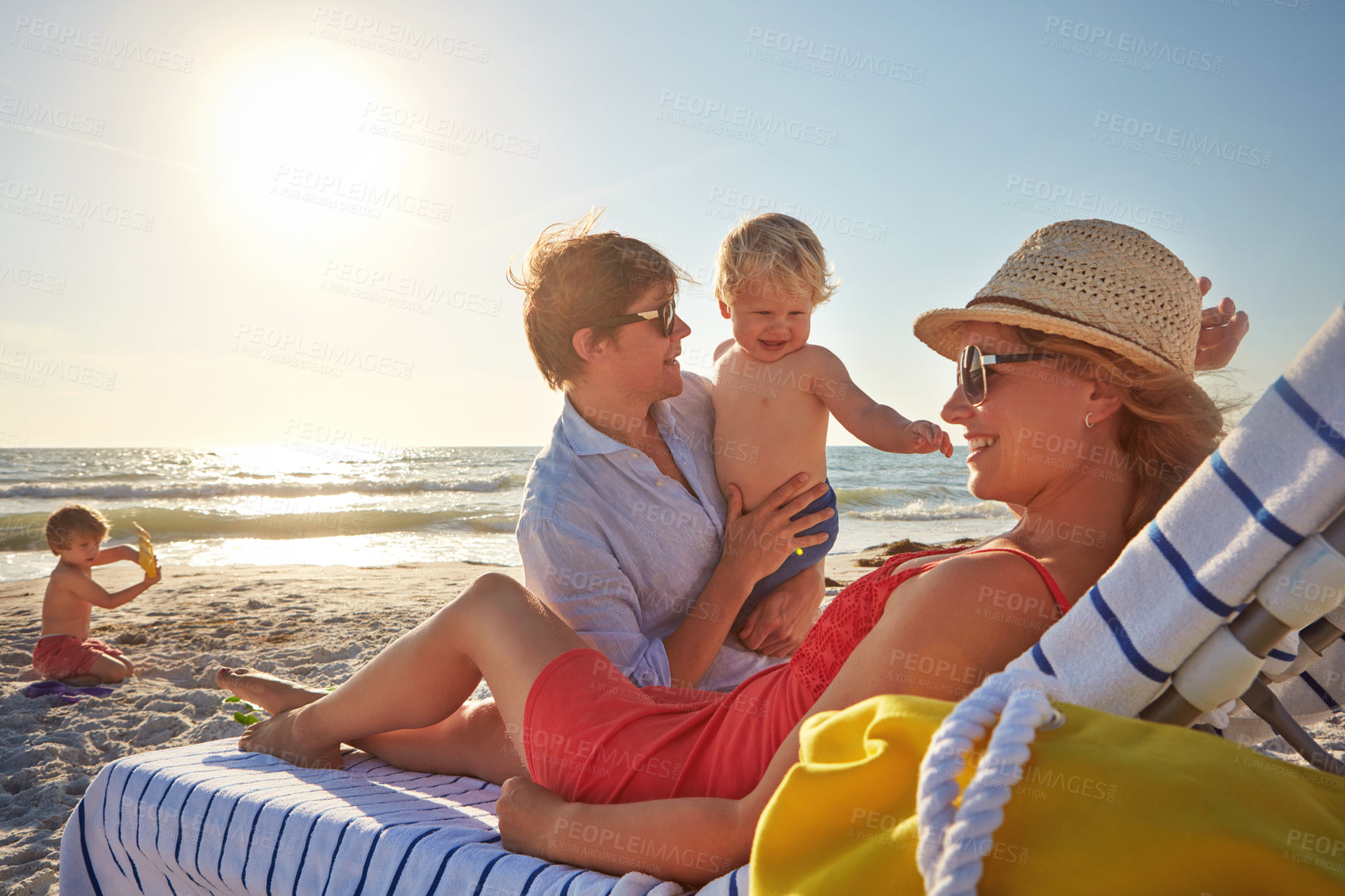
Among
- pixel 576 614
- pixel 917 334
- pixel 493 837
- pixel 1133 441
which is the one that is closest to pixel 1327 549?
pixel 1133 441

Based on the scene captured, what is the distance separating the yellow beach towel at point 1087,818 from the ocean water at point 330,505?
12.4 meters

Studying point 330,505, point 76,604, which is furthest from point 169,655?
point 330,505

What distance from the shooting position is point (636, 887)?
66.0 inches

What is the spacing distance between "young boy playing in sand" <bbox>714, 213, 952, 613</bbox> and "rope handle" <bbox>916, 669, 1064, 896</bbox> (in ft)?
8.36

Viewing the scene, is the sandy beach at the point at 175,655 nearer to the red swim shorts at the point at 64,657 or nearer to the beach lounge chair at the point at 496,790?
the red swim shorts at the point at 64,657

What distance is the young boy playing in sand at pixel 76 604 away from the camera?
18.6 ft

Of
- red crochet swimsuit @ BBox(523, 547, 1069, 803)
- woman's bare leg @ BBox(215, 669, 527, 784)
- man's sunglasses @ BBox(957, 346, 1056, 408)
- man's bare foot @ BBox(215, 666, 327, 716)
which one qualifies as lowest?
woman's bare leg @ BBox(215, 669, 527, 784)

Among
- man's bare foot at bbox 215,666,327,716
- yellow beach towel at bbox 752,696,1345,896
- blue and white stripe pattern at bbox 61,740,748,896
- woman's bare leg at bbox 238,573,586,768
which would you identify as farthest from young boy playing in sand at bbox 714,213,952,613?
yellow beach towel at bbox 752,696,1345,896

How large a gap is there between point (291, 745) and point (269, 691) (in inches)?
16.4

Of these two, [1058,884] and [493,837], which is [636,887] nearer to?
[493,837]

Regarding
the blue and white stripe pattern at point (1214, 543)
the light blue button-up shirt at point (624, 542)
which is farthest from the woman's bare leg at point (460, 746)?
the blue and white stripe pattern at point (1214, 543)

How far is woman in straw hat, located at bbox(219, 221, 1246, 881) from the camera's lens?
161 cm

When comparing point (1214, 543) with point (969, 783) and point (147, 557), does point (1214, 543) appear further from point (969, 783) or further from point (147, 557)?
point (147, 557)

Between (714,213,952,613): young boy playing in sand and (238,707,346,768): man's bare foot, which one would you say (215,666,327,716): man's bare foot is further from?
(714,213,952,613): young boy playing in sand
